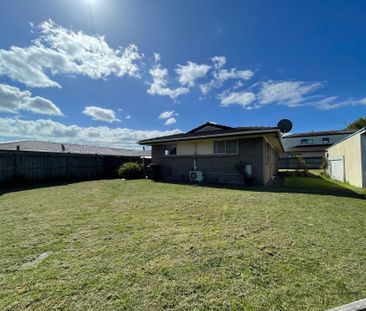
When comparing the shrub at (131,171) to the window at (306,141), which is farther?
the window at (306,141)

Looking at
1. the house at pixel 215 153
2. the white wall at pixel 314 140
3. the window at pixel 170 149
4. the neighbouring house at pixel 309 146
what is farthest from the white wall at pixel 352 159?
the white wall at pixel 314 140

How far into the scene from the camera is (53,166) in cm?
1338

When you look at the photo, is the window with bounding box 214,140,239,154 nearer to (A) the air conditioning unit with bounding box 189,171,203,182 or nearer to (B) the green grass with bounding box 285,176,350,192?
(A) the air conditioning unit with bounding box 189,171,203,182

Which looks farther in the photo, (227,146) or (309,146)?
(309,146)

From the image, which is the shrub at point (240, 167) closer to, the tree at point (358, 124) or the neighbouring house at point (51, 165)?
the neighbouring house at point (51, 165)

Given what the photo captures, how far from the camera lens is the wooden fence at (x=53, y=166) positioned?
36.3 feet

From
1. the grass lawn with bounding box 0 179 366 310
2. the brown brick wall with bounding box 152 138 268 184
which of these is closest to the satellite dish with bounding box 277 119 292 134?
the brown brick wall with bounding box 152 138 268 184

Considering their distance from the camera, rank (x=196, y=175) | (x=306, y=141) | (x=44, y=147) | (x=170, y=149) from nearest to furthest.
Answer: (x=196, y=175), (x=170, y=149), (x=44, y=147), (x=306, y=141)

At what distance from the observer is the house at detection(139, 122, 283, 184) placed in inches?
417

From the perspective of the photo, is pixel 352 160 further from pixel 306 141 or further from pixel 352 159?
pixel 306 141

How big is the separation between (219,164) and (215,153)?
28.9 inches

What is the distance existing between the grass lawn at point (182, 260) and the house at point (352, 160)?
230 inches

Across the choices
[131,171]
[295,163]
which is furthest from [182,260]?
[295,163]

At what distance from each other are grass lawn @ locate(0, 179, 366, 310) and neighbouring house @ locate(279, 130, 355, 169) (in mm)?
27868
